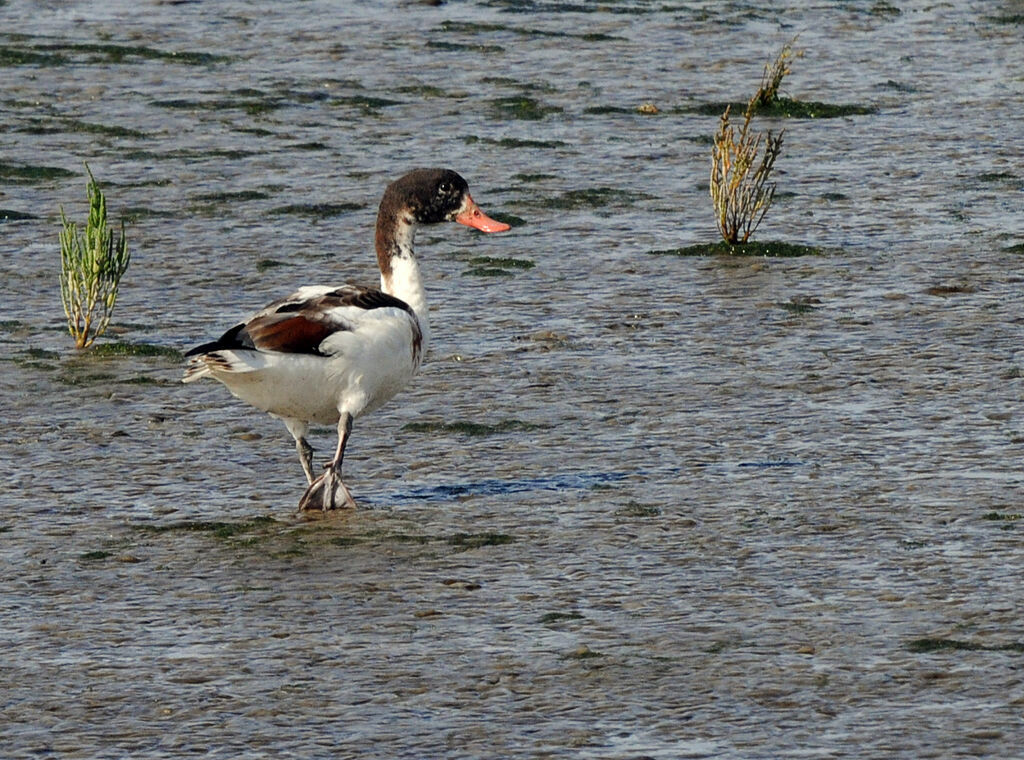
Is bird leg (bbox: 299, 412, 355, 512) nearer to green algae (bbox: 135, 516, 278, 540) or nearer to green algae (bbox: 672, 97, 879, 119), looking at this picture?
green algae (bbox: 135, 516, 278, 540)

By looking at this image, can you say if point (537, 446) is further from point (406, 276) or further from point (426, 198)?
point (426, 198)

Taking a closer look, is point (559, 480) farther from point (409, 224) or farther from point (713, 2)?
point (713, 2)

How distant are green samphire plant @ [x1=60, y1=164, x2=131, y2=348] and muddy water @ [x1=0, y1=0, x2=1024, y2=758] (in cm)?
20

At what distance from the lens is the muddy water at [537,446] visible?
22.0 ft

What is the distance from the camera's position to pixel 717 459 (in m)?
9.48

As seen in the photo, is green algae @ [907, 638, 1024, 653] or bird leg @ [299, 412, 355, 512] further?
bird leg @ [299, 412, 355, 512]

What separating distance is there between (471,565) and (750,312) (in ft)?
15.3

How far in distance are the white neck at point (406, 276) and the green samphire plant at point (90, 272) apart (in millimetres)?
2555

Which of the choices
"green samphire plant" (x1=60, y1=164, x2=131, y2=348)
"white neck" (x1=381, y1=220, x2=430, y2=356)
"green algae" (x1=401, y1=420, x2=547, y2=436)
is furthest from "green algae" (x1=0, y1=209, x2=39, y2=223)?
"white neck" (x1=381, y1=220, x2=430, y2=356)

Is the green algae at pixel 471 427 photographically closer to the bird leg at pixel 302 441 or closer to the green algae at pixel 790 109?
the bird leg at pixel 302 441

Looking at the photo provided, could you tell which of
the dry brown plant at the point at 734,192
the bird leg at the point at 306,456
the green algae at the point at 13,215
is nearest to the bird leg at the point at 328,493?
the bird leg at the point at 306,456

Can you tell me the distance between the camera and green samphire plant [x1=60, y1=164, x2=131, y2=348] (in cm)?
1155

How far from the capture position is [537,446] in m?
9.80

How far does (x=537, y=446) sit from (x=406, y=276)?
1.06 m
